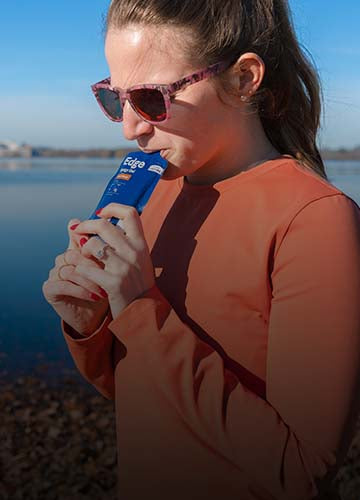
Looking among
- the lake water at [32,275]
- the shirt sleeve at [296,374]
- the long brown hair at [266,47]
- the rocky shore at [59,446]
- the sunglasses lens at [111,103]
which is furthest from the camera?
the lake water at [32,275]

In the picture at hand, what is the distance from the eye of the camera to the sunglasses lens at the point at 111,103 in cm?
172

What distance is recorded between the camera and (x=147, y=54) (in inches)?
60.6

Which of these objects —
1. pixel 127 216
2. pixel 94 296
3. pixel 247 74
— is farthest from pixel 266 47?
pixel 94 296

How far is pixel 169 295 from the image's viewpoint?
170 centimetres

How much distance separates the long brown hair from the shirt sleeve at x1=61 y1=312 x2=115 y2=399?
2.54 ft

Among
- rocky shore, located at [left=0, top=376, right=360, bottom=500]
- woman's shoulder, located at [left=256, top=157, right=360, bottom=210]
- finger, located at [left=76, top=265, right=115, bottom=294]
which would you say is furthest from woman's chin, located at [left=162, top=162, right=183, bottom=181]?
rocky shore, located at [left=0, top=376, right=360, bottom=500]

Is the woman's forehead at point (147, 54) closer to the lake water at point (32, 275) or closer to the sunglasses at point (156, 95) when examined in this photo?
the sunglasses at point (156, 95)

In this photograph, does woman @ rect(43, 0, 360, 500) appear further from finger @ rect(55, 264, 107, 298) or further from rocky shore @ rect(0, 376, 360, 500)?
rocky shore @ rect(0, 376, 360, 500)

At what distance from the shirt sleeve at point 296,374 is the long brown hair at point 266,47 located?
0.43m

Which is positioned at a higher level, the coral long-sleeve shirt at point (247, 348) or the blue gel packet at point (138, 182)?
the blue gel packet at point (138, 182)

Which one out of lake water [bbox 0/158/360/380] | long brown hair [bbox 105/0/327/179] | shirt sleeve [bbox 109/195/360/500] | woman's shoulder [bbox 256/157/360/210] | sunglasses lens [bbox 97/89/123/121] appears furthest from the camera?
lake water [bbox 0/158/360/380]

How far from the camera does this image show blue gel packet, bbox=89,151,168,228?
165 cm

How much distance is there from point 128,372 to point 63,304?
268 millimetres

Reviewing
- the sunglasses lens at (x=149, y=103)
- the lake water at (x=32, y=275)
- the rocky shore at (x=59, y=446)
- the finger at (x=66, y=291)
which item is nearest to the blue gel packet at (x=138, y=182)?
the sunglasses lens at (x=149, y=103)
